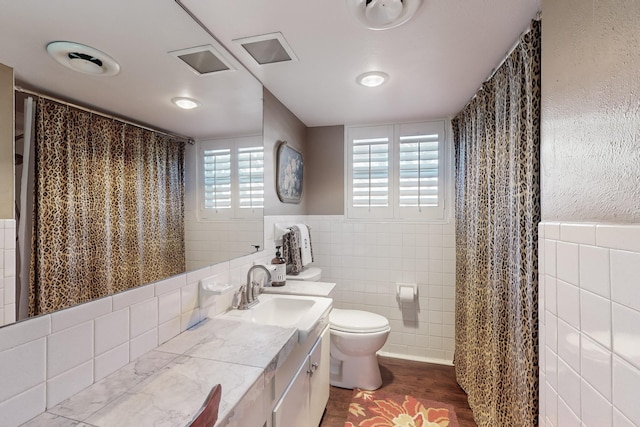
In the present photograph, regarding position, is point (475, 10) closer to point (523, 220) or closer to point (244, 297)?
point (523, 220)

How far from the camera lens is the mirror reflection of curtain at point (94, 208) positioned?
743mm

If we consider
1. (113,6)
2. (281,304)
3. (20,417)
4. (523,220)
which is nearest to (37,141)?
(113,6)

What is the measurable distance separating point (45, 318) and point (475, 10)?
6.09 ft

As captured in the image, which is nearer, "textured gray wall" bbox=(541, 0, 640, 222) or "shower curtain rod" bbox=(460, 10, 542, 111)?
"textured gray wall" bbox=(541, 0, 640, 222)

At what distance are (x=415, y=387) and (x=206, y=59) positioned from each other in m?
2.66

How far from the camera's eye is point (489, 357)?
1.65 meters

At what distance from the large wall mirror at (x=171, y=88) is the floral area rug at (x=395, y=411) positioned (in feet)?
4.41

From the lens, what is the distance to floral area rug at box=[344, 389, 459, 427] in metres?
1.80

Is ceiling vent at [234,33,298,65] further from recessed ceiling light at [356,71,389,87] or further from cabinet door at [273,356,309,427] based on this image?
cabinet door at [273,356,309,427]

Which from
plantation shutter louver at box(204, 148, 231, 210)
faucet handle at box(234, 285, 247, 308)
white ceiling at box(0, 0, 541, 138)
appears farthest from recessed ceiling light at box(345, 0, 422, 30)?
faucet handle at box(234, 285, 247, 308)

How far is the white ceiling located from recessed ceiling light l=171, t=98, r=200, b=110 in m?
0.02

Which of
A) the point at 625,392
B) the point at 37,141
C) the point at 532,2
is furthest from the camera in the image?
the point at 532,2

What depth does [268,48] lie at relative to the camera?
4.80ft

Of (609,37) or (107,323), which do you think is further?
(107,323)
